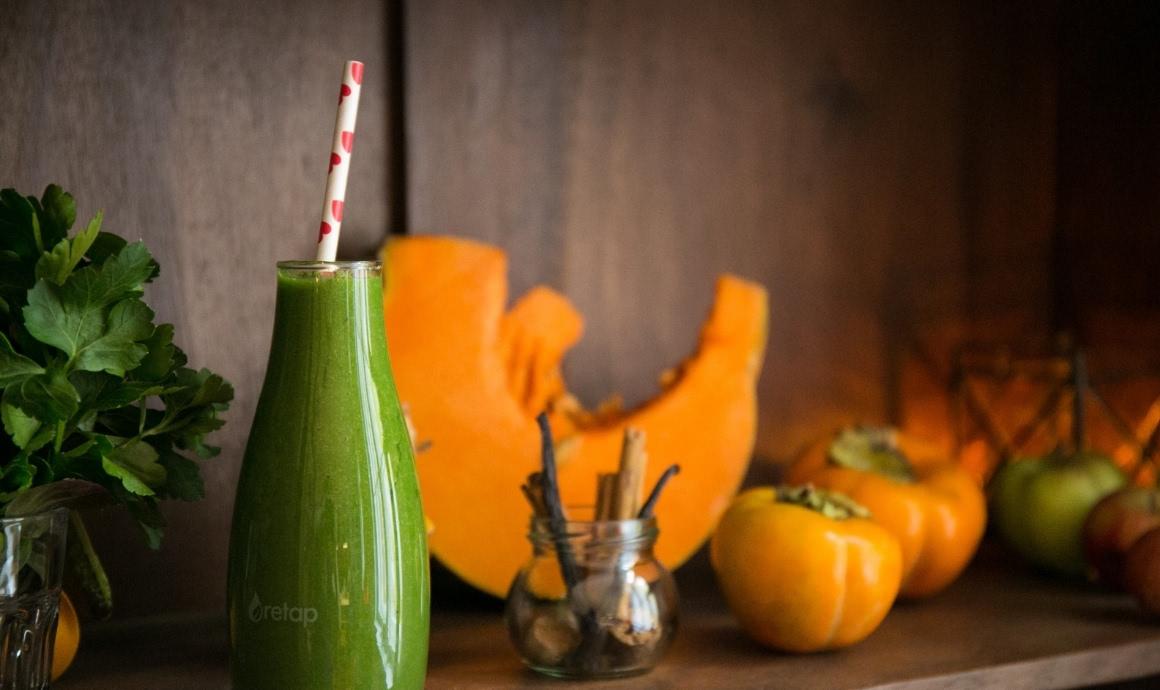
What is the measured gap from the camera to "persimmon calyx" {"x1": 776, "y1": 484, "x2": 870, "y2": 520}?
0.88m

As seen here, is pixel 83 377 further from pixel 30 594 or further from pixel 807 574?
pixel 807 574

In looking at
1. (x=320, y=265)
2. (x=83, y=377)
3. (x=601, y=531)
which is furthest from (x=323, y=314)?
(x=601, y=531)

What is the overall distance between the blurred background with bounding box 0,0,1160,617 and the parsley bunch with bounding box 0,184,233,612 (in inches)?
9.0

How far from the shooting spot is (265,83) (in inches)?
39.1

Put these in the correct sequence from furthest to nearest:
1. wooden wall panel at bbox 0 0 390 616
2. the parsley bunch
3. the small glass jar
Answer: wooden wall panel at bbox 0 0 390 616 → the small glass jar → the parsley bunch

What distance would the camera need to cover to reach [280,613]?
689mm

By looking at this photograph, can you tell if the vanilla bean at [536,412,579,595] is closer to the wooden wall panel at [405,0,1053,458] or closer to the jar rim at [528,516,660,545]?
the jar rim at [528,516,660,545]

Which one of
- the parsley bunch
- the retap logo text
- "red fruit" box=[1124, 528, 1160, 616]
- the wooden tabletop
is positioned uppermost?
the parsley bunch

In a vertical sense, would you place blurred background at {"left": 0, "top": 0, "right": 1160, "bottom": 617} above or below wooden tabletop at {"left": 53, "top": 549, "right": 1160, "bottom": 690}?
above

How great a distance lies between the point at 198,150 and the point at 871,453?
A: 586mm

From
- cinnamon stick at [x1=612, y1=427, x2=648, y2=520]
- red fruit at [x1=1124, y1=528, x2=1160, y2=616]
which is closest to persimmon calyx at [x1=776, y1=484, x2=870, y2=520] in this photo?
cinnamon stick at [x1=612, y1=427, x2=648, y2=520]

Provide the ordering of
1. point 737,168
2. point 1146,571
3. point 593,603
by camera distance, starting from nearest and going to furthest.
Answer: point 593,603
point 1146,571
point 737,168

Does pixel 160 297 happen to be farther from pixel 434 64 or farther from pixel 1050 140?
pixel 1050 140

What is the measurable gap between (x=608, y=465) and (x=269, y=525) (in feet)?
1.21
